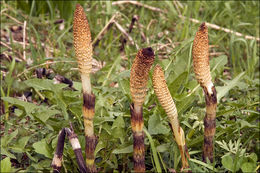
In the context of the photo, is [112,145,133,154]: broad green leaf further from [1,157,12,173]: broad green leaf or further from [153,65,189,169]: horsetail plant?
[1,157,12,173]: broad green leaf

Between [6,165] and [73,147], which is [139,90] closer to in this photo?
[73,147]

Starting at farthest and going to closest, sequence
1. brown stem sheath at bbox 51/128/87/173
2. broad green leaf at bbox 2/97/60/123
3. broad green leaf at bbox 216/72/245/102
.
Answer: broad green leaf at bbox 216/72/245/102, broad green leaf at bbox 2/97/60/123, brown stem sheath at bbox 51/128/87/173

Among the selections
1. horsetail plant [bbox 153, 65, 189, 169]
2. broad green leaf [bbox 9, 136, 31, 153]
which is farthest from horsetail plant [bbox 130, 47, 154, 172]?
broad green leaf [bbox 9, 136, 31, 153]

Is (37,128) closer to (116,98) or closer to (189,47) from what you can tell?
(116,98)

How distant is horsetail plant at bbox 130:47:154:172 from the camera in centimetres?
116

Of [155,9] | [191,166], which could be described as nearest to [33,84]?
[191,166]

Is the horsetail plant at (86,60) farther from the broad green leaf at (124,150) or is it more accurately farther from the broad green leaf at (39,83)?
the broad green leaf at (39,83)

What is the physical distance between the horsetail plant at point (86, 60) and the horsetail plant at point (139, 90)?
0.14m

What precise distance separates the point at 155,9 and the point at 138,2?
17 cm

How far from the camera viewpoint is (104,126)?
1.74 meters

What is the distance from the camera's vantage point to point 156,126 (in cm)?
172

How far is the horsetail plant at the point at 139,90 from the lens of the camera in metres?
1.16

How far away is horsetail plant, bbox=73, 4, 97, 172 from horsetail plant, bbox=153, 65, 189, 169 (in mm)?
211

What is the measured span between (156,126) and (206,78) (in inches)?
15.5
